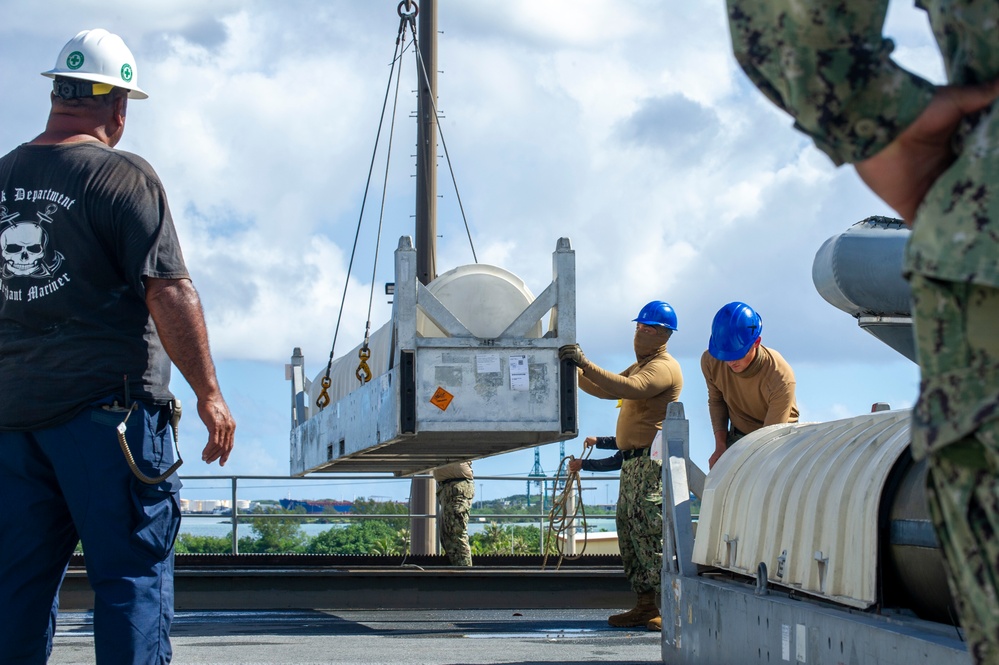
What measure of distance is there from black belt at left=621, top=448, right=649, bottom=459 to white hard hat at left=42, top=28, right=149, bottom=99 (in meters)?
5.26

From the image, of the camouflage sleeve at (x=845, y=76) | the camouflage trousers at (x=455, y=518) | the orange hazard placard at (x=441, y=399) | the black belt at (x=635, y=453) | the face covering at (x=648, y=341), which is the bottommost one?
the camouflage trousers at (x=455, y=518)

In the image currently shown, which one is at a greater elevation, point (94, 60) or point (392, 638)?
point (94, 60)

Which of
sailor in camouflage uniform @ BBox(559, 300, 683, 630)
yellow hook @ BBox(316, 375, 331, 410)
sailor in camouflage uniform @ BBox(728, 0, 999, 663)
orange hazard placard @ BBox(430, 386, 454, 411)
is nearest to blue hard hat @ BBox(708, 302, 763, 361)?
sailor in camouflage uniform @ BBox(559, 300, 683, 630)

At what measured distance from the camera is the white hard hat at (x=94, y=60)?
410cm

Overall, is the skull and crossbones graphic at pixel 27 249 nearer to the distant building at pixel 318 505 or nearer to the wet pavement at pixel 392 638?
the wet pavement at pixel 392 638

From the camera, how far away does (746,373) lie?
7980 mm

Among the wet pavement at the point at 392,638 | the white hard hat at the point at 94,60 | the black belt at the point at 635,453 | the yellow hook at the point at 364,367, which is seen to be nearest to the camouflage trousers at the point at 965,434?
the white hard hat at the point at 94,60

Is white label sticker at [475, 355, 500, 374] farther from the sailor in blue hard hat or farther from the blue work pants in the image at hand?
Answer: the blue work pants

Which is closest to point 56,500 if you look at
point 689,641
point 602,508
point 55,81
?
point 55,81

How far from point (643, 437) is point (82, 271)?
540cm

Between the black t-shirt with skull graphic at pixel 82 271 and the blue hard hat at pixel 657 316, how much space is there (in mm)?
5328

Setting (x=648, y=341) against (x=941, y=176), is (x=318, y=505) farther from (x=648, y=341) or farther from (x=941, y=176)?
(x=941, y=176)

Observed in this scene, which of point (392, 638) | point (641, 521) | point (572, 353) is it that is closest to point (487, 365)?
point (572, 353)

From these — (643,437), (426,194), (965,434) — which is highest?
(426,194)
